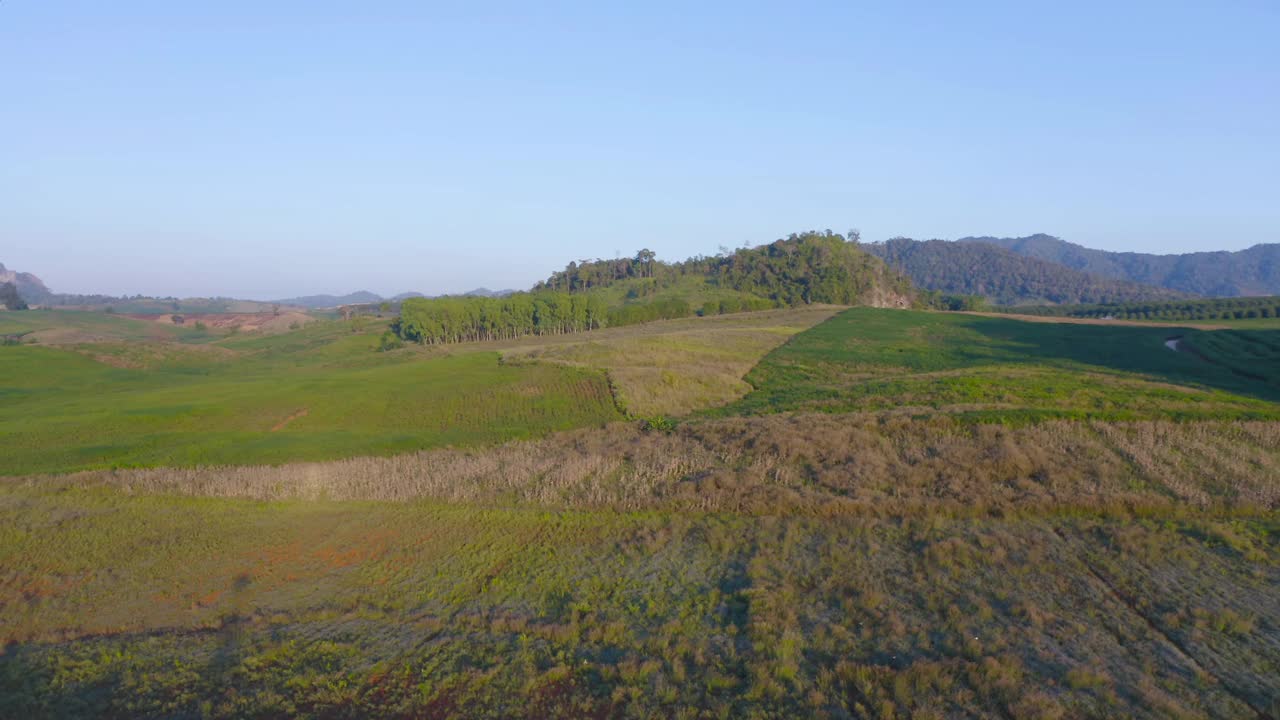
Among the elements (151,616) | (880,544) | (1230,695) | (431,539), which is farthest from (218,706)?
(1230,695)

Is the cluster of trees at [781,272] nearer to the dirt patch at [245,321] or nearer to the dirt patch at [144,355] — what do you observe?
the dirt patch at [245,321]

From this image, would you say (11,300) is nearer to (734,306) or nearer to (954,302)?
(734,306)

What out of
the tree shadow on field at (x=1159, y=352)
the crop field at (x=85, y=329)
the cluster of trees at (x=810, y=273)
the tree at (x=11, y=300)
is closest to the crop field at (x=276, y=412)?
the tree shadow on field at (x=1159, y=352)

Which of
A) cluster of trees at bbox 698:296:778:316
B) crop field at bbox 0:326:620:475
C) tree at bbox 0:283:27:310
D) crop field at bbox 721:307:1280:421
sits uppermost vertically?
tree at bbox 0:283:27:310

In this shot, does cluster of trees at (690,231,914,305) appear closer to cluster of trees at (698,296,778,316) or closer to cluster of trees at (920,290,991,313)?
cluster of trees at (920,290,991,313)

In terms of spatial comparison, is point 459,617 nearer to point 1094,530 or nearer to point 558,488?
point 558,488

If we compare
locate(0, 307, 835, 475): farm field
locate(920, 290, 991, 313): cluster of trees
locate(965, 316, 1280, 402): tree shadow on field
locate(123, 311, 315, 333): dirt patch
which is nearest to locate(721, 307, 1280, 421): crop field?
locate(965, 316, 1280, 402): tree shadow on field
